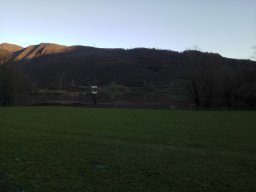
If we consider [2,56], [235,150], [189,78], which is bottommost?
[235,150]

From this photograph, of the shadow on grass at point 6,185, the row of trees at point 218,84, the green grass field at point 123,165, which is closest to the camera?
the shadow on grass at point 6,185

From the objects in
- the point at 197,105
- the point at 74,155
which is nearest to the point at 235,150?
the point at 74,155

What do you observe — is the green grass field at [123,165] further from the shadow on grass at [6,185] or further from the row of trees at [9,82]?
the row of trees at [9,82]

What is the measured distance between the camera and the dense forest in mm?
58719

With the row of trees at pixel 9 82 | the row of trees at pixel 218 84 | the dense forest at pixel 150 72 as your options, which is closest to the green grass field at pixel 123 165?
the row of trees at pixel 218 84

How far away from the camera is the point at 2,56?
64562 mm

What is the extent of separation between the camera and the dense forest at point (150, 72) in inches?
2312

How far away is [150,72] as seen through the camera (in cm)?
14025

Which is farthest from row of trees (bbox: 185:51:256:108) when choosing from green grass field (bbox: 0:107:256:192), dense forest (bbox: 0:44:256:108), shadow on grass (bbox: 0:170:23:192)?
shadow on grass (bbox: 0:170:23:192)

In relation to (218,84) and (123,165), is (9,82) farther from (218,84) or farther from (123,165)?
(123,165)

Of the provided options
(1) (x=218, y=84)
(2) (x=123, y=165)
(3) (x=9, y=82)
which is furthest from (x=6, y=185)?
(3) (x=9, y=82)

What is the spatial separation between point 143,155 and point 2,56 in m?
58.7

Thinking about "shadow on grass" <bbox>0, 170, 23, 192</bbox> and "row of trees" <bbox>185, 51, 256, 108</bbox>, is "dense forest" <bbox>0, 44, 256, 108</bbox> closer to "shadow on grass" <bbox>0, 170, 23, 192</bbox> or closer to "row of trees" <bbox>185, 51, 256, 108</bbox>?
"row of trees" <bbox>185, 51, 256, 108</bbox>

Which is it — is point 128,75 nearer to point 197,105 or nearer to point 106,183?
point 197,105
